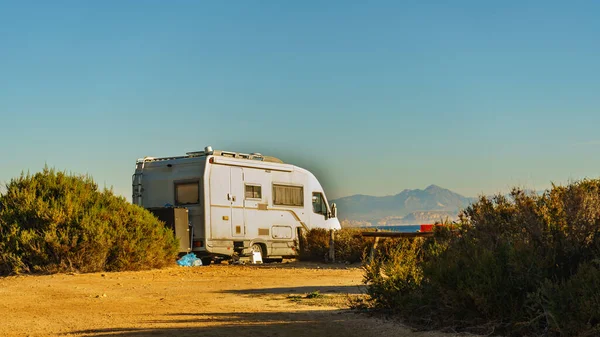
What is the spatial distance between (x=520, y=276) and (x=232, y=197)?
13.4 m

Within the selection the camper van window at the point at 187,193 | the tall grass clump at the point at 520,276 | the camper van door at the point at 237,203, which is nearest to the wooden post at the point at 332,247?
the camper van door at the point at 237,203

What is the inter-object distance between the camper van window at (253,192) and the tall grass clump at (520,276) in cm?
1195

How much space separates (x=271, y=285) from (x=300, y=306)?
10.4 ft

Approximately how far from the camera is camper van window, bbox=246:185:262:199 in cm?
2113

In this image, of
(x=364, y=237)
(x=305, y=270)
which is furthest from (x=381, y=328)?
(x=364, y=237)

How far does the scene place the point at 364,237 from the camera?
21.0 meters

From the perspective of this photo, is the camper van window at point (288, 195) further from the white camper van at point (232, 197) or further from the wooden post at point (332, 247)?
the wooden post at point (332, 247)

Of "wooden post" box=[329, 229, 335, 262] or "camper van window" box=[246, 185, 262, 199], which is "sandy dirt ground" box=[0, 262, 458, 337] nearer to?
"wooden post" box=[329, 229, 335, 262]

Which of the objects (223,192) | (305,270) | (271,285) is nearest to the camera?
(271,285)

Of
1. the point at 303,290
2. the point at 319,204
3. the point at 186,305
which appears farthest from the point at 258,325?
the point at 319,204

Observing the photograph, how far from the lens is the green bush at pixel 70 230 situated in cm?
1584

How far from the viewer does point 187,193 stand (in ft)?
66.6

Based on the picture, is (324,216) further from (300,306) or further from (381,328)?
(381,328)

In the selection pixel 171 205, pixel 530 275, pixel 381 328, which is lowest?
pixel 381 328
